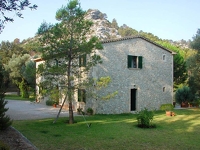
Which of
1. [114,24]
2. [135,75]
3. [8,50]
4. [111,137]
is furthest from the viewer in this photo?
[114,24]

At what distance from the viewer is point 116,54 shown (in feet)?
64.6

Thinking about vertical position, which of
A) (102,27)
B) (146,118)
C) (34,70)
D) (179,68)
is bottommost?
(146,118)

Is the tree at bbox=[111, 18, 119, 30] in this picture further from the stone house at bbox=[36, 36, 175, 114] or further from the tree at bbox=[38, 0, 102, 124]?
the tree at bbox=[38, 0, 102, 124]

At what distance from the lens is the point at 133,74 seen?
2080cm

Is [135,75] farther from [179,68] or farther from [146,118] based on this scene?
[179,68]

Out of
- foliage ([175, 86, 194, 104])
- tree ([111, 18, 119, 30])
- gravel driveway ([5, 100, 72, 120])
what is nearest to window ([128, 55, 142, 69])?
gravel driveway ([5, 100, 72, 120])

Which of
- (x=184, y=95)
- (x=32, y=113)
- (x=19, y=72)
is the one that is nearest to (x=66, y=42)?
(x=32, y=113)

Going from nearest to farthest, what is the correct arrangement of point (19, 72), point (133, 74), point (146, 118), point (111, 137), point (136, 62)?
point (111, 137) < point (146, 118) < point (133, 74) < point (136, 62) < point (19, 72)

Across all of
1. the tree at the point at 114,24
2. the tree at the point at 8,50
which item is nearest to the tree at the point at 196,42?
the tree at the point at 8,50

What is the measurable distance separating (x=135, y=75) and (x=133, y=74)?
10.0 inches

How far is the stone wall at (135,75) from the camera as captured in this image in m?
19.1

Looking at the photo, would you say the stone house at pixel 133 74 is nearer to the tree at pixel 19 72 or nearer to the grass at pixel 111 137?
the grass at pixel 111 137

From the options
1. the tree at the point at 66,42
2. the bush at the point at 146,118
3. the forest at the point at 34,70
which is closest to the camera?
the bush at the point at 146,118

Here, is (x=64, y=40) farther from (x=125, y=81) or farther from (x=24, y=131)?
(x=125, y=81)
